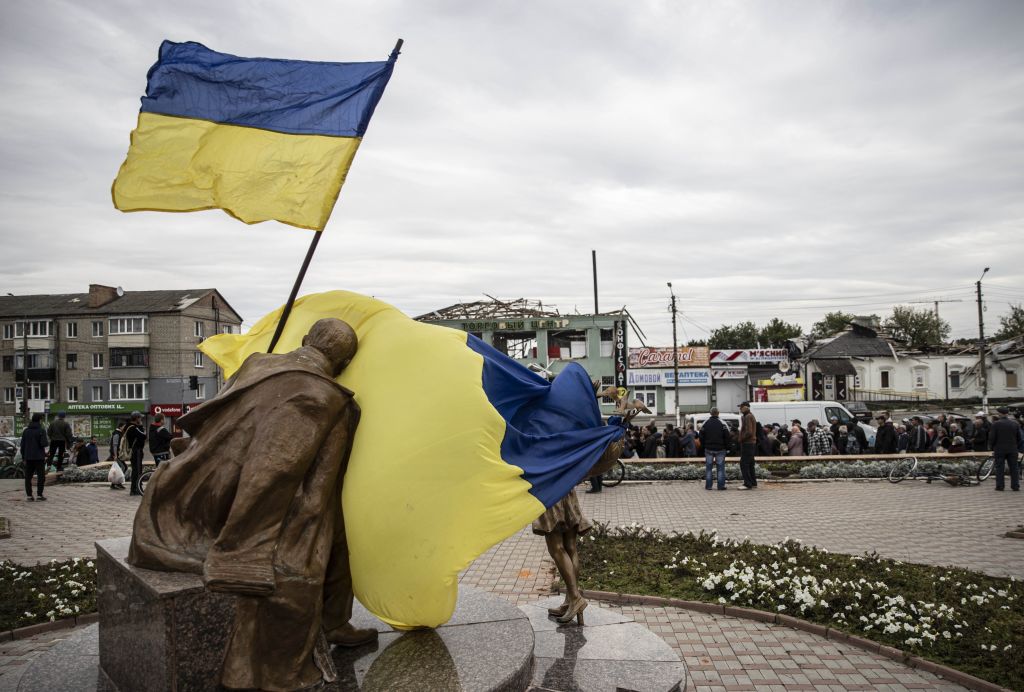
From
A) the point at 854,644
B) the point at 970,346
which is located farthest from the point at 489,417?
the point at 970,346

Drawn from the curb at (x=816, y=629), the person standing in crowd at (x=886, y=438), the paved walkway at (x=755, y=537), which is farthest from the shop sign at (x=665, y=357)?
the curb at (x=816, y=629)

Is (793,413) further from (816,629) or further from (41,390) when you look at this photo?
(41,390)

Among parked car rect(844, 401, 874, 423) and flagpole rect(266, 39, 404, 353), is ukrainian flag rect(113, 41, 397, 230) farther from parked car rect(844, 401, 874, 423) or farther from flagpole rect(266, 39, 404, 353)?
parked car rect(844, 401, 874, 423)

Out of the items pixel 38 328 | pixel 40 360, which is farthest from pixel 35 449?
pixel 38 328

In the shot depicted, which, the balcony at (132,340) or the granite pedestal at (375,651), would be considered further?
the balcony at (132,340)

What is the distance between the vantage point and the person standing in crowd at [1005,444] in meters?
15.0

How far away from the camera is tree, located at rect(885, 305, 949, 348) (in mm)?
71625

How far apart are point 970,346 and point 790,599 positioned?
54708 mm

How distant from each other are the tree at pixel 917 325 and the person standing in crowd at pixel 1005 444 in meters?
61.3

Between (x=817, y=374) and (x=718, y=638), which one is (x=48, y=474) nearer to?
(x=718, y=638)

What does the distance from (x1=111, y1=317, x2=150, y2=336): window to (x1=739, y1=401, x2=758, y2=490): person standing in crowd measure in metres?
44.7

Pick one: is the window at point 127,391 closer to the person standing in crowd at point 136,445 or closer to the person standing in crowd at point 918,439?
the person standing in crowd at point 136,445

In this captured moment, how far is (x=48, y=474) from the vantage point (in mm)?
19406

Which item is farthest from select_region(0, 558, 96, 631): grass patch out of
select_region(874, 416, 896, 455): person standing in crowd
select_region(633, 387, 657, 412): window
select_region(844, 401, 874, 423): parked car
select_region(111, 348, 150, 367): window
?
select_region(111, 348, 150, 367): window
